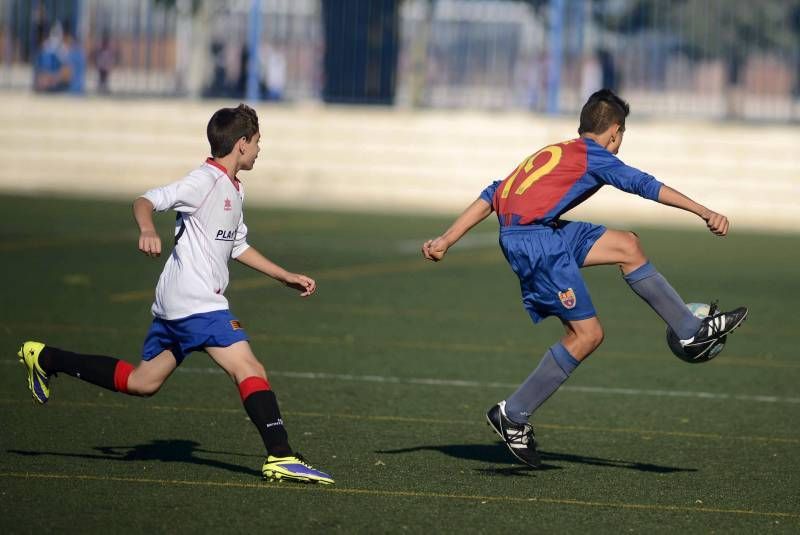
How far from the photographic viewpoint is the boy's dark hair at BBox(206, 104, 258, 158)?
620cm

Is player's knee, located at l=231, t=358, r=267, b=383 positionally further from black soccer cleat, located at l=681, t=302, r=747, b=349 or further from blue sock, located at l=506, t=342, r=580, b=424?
black soccer cleat, located at l=681, t=302, r=747, b=349

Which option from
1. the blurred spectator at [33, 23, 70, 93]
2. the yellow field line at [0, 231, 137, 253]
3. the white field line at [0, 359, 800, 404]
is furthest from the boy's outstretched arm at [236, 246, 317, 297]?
the blurred spectator at [33, 23, 70, 93]

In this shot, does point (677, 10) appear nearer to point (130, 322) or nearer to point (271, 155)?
point (271, 155)

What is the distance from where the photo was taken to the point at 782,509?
593 cm

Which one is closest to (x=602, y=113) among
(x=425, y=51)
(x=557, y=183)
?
(x=557, y=183)

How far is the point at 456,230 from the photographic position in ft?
22.0

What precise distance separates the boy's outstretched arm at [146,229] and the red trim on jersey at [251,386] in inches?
29.3

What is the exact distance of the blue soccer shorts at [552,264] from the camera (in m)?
6.51

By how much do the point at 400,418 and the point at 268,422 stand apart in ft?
6.30

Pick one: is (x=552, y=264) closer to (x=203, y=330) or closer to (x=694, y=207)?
(x=694, y=207)

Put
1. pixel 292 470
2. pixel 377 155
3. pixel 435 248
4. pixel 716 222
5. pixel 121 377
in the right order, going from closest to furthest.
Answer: pixel 292 470
pixel 716 222
pixel 121 377
pixel 435 248
pixel 377 155

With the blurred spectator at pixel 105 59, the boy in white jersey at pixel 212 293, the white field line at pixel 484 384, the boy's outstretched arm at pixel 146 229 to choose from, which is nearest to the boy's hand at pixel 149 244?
the boy's outstretched arm at pixel 146 229

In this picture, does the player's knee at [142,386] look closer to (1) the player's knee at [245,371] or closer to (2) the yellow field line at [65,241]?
(1) the player's knee at [245,371]

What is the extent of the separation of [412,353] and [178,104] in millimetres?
15640
